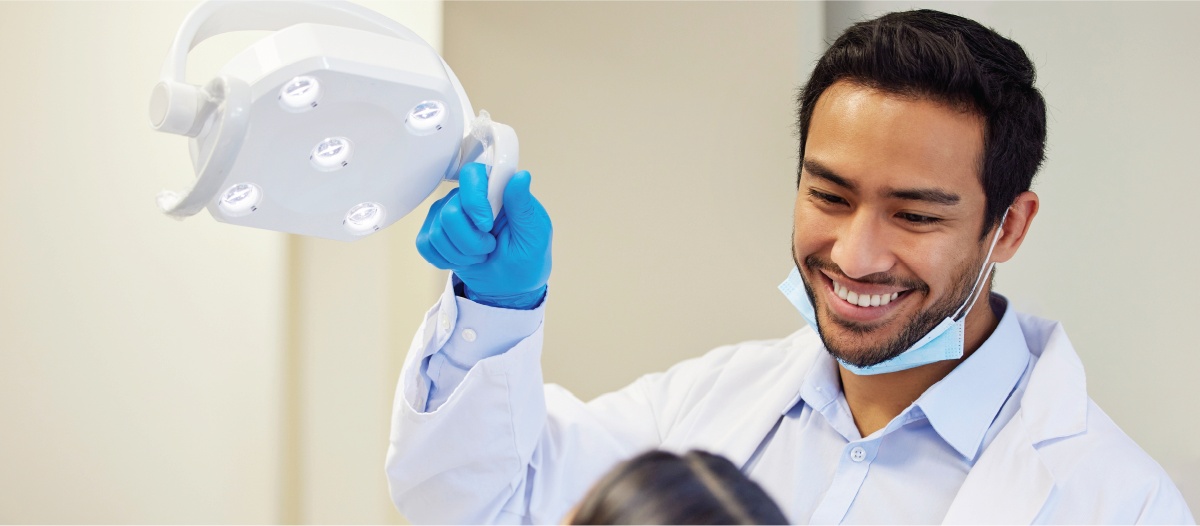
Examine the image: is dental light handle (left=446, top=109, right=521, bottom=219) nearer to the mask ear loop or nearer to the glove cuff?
the glove cuff

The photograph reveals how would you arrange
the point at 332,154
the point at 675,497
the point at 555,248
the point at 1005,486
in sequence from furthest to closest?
the point at 555,248
the point at 1005,486
the point at 332,154
the point at 675,497

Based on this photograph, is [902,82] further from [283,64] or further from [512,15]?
[512,15]

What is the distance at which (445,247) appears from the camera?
3.09ft

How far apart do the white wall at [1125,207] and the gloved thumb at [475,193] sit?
1159 millimetres

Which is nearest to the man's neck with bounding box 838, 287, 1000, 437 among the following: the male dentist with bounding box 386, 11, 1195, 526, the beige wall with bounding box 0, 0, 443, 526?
the male dentist with bounding box 386, 11, 1195, 526

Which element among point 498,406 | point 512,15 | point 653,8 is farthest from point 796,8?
point 498,406

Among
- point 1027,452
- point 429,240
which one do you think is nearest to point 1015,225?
point 1027,452

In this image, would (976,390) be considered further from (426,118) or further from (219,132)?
(219,132)

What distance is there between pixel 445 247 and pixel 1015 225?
0.84 meters

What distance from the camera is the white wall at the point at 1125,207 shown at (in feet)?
4.31

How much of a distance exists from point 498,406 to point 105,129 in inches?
32.4

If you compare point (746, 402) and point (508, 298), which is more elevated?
point (508, 298)

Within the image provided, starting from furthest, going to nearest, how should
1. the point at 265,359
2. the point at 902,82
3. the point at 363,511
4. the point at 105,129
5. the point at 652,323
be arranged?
1. the point at 652,323
2. the point at 363,511
3. the point at 265,359
4. the point at 105,129
5. the point at 902,82

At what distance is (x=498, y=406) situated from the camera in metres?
1.12
